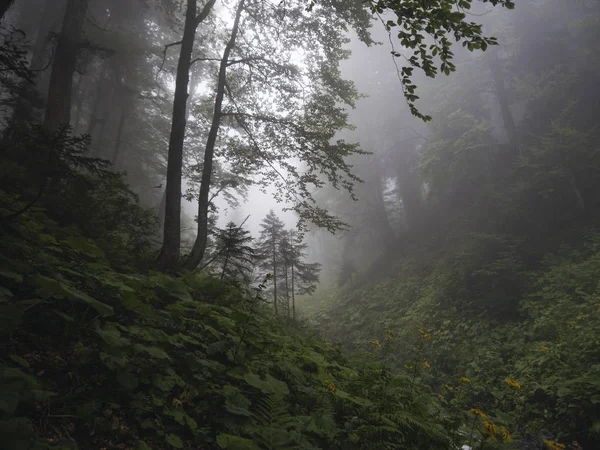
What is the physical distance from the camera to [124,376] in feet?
7.26

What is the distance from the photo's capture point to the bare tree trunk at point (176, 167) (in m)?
6.50

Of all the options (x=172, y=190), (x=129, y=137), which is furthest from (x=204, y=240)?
(x=129, y=137)

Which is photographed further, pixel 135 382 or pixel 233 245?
pixel 233 245

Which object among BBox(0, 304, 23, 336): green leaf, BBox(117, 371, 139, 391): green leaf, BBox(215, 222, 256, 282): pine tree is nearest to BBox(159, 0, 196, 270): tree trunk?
BBox(215, 222, 256, 282): pine tree

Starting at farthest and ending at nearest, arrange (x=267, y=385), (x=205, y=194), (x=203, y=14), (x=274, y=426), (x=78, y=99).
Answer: (x=78, y=99) → (x=205, y=194) → (x=203, y=14) → (x=267, y=385) → (x=274, y=426)

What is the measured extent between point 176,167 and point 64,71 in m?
4.36

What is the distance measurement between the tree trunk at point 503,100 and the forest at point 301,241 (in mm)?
166

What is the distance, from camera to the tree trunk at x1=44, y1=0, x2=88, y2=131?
766 centimetres

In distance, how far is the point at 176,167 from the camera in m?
6.90

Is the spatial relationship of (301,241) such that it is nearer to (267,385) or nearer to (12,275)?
(267,385)

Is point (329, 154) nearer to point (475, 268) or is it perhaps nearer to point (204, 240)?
point (204, 240)

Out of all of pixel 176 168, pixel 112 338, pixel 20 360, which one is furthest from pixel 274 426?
pixel 176 168

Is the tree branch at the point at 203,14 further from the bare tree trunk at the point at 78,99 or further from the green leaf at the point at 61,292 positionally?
the bare tree trunk at the point at 78,99

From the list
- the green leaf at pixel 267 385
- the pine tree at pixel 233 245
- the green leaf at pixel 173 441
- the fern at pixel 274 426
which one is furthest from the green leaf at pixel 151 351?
the pine tree at pixel 233 245
